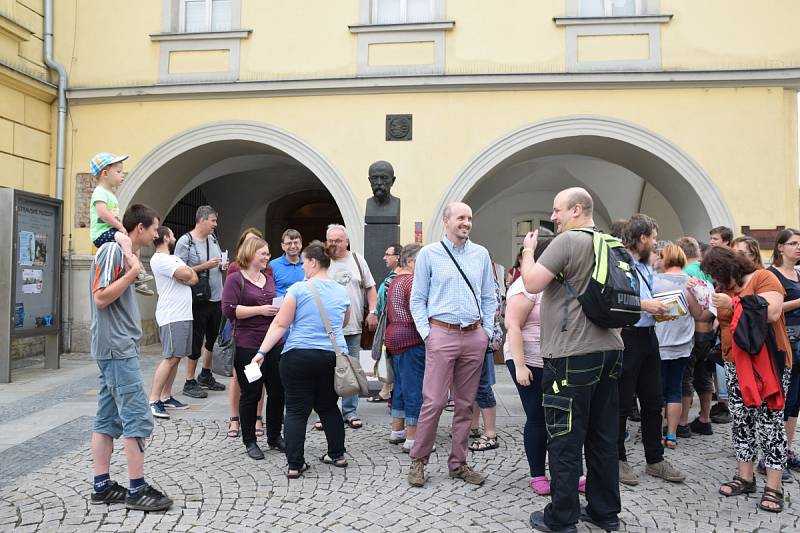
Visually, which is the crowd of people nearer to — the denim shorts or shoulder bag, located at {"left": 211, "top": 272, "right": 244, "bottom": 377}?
the denim shorts

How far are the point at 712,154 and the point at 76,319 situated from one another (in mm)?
9768

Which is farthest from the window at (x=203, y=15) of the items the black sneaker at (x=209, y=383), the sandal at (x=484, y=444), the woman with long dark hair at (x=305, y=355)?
the sandal at (x=484, y=444)

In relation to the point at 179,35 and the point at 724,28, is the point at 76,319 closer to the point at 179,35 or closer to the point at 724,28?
the point at 179,35

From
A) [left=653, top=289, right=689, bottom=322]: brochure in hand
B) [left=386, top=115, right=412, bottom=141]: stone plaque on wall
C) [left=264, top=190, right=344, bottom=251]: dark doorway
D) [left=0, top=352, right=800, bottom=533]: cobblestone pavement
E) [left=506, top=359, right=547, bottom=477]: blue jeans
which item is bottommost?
[left=0, top=352, right=800, bottom=533]: cobblestone pavement

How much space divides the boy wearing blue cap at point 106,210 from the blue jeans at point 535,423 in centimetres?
231

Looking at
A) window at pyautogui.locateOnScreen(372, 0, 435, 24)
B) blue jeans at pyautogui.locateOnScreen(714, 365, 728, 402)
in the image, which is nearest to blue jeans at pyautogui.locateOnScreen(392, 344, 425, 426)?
blue jeans at pyautogui.locateOnScreen(714, 365, 728, 402)

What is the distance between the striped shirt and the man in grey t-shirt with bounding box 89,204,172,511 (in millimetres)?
Result: 1603

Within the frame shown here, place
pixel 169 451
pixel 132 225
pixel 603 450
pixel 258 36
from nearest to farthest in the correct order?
1. pixel 603 450
2. pixel 132 225
3. pixel 169 451
4. pixel 258 36

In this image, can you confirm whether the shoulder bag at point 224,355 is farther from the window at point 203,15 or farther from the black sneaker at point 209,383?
the window at point 203,15

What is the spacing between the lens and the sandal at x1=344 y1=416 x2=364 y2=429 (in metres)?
5.02

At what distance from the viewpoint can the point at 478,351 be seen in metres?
3.72

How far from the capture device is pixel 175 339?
5250 millimetres

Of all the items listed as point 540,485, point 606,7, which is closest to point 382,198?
point 540,485

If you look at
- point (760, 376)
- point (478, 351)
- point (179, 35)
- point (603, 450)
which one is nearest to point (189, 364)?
point (478, 351)
